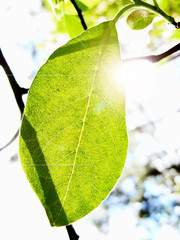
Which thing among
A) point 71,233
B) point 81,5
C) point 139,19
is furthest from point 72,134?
point 81,5

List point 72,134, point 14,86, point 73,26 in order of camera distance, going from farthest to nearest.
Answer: point 73,26, point 14,86, point 72,134

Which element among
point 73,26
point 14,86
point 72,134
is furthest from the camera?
point 73,26

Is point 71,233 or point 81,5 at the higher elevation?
point 81,5

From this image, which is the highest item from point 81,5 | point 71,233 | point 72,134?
point 81,5

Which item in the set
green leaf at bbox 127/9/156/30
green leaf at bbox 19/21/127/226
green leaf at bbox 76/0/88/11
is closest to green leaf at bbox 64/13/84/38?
green leaf at bbox 76/0/88/11

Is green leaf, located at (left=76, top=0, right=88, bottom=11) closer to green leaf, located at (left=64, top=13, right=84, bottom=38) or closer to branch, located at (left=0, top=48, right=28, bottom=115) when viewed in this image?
green leaf, located at (left=64, top=13, right=84, bottom=38)

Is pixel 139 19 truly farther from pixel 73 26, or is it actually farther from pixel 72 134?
pixel 72 134

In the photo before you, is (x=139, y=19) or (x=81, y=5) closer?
(x=139, y=19)
